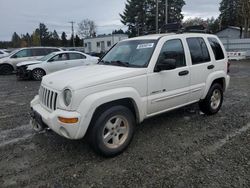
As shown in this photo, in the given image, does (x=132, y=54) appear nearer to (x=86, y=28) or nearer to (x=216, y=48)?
(x=216, y=48)

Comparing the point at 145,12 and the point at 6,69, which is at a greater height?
the point at 145,12

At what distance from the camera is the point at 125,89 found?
11.7 ft

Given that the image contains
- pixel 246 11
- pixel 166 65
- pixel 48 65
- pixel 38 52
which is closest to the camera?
pixel 166 65

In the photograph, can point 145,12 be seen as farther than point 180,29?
Yes

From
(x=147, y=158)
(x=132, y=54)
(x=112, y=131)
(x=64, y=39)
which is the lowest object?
(x=147, y=158)

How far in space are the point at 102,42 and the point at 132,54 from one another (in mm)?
36948

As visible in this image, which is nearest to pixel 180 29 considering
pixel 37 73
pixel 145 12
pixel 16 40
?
pixel 37 73

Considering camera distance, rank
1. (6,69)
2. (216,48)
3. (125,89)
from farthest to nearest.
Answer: (6,69) → (216,48) → (125,89)

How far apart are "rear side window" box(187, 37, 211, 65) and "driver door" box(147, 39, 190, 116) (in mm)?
285

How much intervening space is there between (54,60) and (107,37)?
27.5 metres

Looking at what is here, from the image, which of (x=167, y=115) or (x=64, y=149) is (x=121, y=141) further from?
(x=167, y=115)

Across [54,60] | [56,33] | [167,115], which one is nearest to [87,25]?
[56,33]

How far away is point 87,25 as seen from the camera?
8125 cm

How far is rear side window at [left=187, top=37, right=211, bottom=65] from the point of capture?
473 centimetres
